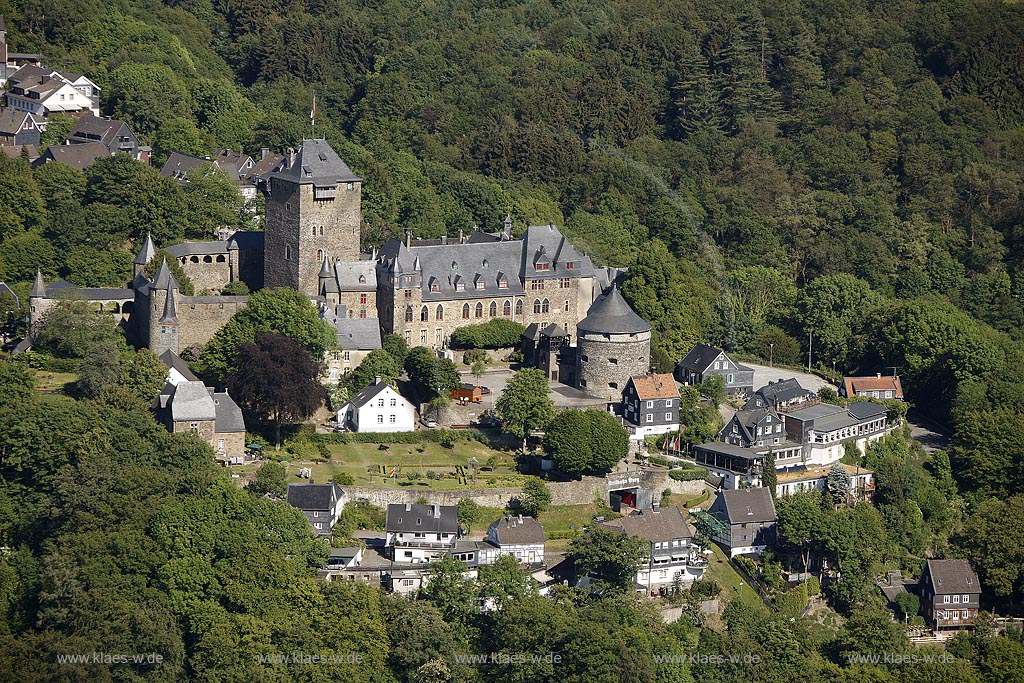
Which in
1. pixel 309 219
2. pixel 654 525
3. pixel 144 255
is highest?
pixel 309 219

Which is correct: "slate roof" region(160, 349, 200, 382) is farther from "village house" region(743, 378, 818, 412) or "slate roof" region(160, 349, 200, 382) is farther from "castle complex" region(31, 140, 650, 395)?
"village house" region(743, 378, 818, 412)

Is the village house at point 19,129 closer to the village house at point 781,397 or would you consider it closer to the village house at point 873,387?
the village house at point 781,397

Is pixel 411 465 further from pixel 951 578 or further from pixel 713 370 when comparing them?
pixel 951 578

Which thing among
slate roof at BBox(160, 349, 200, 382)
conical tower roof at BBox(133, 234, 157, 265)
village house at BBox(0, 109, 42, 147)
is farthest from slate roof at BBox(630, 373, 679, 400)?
village house at BBox(0, 109, 42, 147)

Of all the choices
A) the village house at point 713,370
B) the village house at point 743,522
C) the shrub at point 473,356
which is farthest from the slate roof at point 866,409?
the shrub at point 473,356

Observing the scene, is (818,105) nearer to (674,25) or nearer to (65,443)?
(674,25)

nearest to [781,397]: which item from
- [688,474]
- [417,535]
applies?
[688,474]

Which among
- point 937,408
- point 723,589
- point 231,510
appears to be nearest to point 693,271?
point 937,408
